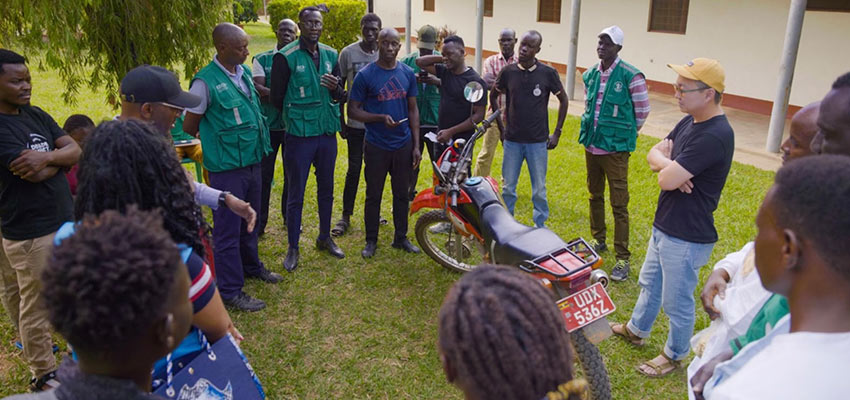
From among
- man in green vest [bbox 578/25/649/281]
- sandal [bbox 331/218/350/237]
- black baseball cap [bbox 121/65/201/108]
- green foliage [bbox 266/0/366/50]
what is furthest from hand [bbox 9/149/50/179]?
green foliage [bbox 266/0/366/50]

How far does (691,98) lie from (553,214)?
3.20 m

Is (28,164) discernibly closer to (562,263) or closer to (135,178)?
(135,178)

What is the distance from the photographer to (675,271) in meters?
3.56

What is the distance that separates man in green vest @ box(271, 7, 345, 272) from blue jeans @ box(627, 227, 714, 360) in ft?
9.43

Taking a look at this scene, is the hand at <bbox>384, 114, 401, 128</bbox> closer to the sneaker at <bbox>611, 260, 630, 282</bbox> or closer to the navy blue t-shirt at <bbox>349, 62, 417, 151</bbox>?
the navy blue t-shirt at <bbox>349, 62, 417, 151</bbox>

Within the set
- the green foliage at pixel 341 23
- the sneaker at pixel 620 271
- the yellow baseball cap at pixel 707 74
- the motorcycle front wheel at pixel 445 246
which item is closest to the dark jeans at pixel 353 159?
the motorcycle front wheel at pixel 445 246

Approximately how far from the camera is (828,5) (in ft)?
32.1

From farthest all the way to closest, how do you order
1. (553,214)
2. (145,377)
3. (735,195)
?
(735,195) < (553,214) < (145,377)

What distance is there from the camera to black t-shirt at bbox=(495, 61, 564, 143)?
561 cm

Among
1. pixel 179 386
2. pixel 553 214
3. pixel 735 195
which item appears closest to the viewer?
pixel 179 386

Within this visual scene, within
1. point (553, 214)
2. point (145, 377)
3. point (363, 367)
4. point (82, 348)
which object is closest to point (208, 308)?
point (145, 377)

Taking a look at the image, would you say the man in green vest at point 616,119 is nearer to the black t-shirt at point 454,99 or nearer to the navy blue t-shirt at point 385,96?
the black t-shirt at point 454,99

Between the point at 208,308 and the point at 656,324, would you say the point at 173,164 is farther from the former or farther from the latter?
the point at 656,324

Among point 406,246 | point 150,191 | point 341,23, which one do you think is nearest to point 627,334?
point 406,246
